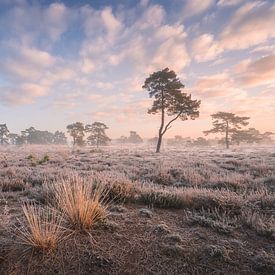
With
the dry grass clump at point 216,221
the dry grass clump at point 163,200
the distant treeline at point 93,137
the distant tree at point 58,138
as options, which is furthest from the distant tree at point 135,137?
the dry grass clump at point 216,221

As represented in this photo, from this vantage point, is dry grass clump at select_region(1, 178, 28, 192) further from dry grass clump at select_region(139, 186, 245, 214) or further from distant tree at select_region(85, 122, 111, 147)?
distant tree at select_region(85, 122, 111, 147)

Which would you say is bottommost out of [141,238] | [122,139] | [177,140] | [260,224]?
[141,238]

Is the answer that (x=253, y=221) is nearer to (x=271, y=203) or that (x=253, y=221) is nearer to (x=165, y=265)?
(x=271, y=203)

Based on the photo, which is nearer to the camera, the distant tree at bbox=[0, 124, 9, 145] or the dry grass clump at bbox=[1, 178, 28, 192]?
the dry grass clump at bbox=[1, 178, 28, 192]

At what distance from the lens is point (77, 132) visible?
69.9 meters

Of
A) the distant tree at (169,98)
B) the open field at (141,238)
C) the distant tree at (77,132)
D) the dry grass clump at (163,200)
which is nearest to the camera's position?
the open field at (141,238)

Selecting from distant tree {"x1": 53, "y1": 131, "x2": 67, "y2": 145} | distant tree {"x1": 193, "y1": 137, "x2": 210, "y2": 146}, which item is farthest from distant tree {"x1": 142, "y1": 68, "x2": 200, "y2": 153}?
distant tree {"x1": 53, "y1": 131, "x2": 67, "y2": 145}

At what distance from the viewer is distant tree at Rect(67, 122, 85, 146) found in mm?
69438

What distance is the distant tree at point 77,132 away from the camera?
69438 mm

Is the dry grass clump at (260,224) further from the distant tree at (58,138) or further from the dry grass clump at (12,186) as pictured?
the distant tree at (58,138)

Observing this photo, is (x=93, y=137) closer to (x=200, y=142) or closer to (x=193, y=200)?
(x=200, y=142)

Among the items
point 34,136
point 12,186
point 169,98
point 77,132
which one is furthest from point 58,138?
point 12,186

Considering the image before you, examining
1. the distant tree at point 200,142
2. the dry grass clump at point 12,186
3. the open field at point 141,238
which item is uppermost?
the distant tree at point 200,142

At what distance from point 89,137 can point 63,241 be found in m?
78.4
